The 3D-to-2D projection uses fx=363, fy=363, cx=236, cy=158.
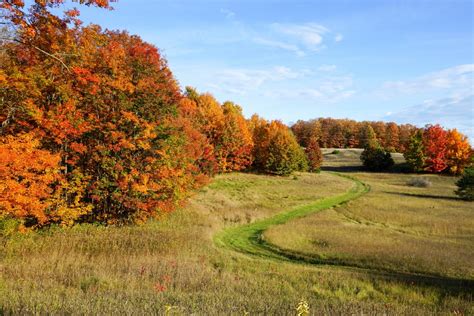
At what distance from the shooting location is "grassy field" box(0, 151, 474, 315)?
835cm

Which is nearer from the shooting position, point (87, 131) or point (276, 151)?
point (87, 131)

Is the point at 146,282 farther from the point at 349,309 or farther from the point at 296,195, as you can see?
the point at 296,195

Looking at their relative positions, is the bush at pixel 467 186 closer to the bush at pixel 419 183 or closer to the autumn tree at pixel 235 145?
the bush at pixel 419 183

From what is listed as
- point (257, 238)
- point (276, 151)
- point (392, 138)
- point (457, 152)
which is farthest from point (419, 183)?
point (392, 138)

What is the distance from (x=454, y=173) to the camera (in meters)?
89.9

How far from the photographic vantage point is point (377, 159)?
100 m

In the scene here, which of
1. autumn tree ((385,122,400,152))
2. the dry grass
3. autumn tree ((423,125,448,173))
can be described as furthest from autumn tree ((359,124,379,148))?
the dry grass

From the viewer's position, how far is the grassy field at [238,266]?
8352 millimetres

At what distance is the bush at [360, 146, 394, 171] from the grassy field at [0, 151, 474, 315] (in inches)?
2417

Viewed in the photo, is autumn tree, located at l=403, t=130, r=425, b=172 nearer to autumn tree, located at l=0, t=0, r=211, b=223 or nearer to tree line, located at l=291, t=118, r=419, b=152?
tree line, located at l=291, t=118, r=419, b=152

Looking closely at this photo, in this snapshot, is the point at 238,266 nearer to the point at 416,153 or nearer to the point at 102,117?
the point at 102,117

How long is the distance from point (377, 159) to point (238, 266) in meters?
92.0

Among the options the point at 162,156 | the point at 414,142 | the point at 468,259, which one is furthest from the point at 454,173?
the point at 162,156

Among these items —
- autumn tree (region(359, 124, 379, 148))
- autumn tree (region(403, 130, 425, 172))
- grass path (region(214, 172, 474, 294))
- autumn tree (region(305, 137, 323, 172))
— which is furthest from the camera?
autumn tree (region(359, 124, 379, 148))
